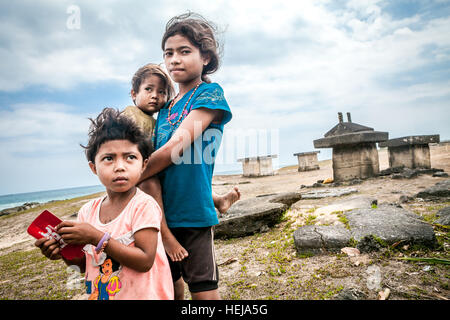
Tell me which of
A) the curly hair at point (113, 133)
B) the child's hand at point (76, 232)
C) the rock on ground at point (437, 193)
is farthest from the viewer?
the rock on ground at point (437, 193)

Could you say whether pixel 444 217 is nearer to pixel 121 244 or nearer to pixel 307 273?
Result: pixel 307 273

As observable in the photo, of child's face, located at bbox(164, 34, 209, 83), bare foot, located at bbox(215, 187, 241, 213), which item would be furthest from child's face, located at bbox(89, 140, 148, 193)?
bare foot, located at bbox(215, 187, 241, 213)

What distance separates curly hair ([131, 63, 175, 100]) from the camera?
197 cm

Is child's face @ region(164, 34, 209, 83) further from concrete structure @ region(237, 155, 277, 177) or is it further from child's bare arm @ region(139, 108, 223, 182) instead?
concrete structure @ region(237, 155, 277, 177)

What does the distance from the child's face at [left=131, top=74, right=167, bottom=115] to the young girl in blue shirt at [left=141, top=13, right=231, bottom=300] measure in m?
0.20

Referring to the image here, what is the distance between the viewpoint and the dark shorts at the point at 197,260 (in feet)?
5.30

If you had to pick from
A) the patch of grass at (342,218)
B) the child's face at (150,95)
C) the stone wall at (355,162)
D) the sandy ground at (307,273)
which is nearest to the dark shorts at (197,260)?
the child's face at (150,95)

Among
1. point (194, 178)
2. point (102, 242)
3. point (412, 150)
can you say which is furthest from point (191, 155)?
point (412, 150)

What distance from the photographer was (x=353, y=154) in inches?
329

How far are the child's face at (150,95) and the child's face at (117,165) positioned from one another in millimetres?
593

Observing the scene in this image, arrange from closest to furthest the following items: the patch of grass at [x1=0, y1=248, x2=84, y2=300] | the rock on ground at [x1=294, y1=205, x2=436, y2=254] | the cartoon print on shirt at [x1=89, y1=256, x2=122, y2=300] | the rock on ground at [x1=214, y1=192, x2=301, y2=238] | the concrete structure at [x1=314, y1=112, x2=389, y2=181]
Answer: the cartoon print on shirt at [x1=89, y1=256, x2=122, y2=300] → the rock on ground at [x1=294, y1=205, x2=436, y2=254] → the patch of grass at [x1=0, y1=248, x2=84, y2=300] → the rock on ground at [x1=214, y1=192, x2=301, y2=238] → the concrete structure at [x1=314, y1=112, x2=389, y2=181]

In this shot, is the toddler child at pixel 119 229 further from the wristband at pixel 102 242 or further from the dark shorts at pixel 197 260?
the dark shorts at pixel 197 260

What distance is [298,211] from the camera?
15.1 feet

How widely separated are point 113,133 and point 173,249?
0.71 m
